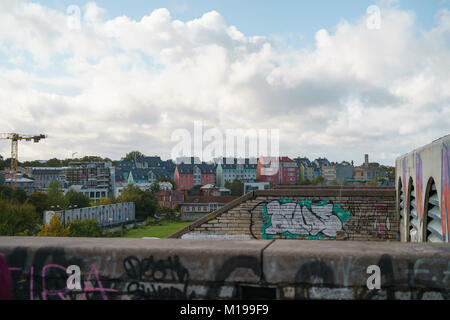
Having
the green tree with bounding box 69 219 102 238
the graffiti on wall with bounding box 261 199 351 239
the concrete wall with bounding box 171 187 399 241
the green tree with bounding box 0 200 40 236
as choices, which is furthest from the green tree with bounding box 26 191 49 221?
the graffiti on wall with bounding box 261 199 351 239

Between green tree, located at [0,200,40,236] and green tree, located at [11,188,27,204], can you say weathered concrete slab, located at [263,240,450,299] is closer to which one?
green tree, located at [0,200,40,236]

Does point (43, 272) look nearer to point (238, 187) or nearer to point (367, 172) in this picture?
point (238, 187)

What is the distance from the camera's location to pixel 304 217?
14047 millimetres

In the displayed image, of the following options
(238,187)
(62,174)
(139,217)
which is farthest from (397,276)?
(62,174)

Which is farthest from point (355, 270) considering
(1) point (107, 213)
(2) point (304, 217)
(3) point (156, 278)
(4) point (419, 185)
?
(1) point (107, 213)

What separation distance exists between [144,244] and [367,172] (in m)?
141

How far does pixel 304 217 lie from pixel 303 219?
81 mm

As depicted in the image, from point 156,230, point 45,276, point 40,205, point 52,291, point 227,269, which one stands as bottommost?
point 156,230

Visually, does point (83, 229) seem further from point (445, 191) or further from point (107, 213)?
point (445, 191)

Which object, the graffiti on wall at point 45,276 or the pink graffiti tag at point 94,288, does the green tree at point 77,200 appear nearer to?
the graffiti on wall at point 45,276

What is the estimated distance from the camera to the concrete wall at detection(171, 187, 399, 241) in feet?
45.5

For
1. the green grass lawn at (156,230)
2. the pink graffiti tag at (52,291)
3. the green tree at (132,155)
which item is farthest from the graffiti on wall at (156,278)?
the green tree at (132,155)
